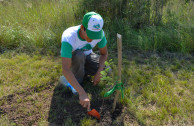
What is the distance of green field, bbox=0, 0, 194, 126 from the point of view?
2.17m

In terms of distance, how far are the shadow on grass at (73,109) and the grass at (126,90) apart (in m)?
0.01

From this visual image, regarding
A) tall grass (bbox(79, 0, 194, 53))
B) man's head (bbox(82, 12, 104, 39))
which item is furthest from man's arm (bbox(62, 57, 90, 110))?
tall grass (bbox(79, 0, 194, 53))

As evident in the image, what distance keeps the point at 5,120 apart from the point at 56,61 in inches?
59.6

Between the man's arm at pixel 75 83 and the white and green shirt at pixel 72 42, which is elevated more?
the white and green shirt at pixel 72 42

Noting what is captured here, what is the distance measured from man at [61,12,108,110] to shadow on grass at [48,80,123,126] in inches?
9.9

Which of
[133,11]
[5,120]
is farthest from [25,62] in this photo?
[133,11]

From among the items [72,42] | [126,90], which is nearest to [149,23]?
[126,90]

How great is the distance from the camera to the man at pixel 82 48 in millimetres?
1812

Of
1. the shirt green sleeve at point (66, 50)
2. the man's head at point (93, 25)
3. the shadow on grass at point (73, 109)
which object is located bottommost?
the shadow on grass at point (73, 109)

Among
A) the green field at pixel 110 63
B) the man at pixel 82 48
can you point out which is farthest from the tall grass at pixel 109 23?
the man at pixel 82 48

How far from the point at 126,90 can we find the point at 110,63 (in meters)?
0.89

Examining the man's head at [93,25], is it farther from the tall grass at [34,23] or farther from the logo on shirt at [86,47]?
the tall grass at [34,23]

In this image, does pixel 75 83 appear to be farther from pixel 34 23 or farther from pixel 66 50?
pixel 34 23

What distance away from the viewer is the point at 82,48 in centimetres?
247
